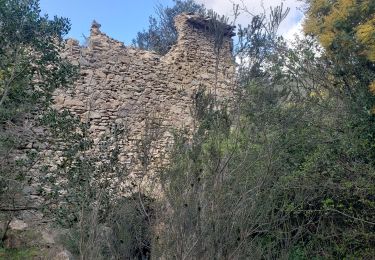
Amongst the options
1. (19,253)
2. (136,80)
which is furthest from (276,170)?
(136,80)

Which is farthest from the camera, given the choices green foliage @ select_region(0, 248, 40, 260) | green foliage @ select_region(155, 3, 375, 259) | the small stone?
the small stone

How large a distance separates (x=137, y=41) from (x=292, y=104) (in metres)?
13.3

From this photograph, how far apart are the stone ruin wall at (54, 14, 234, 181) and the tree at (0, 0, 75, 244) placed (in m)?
3.13

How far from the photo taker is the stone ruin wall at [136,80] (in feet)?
31.3

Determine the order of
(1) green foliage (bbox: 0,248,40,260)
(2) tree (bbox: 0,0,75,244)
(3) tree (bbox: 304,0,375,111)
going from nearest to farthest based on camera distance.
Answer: (2) tree (bbox: 0,0,75,244) < (1) green foliage (bbox: 0,248,40,260) < (3) tree (bbox: 304,0,375,111)

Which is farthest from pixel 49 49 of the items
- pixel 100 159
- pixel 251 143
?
pixel 251 143

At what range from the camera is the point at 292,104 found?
23.6 ft

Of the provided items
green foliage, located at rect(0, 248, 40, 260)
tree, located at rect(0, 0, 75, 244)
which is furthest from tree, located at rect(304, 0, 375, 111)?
green foliage, located at rect(0, 248, 40, 260)

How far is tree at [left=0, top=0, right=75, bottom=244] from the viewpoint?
17.9 feet

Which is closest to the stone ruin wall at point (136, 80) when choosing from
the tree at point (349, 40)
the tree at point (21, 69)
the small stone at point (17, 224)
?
the tree at point (349, 40)

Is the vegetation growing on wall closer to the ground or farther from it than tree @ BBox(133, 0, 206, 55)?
closer to the ground

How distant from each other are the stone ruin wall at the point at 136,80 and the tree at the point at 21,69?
313 centimetres

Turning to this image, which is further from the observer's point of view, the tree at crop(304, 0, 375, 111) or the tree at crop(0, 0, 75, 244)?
the tree at crop(304, 0, 375, 111)

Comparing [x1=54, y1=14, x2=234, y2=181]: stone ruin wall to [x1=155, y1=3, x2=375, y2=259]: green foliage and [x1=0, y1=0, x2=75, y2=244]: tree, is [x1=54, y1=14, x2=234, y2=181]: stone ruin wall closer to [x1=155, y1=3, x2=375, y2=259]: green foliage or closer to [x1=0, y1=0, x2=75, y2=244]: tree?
[x1=155, y1=3, x2=375, y2=259]: green foliage
